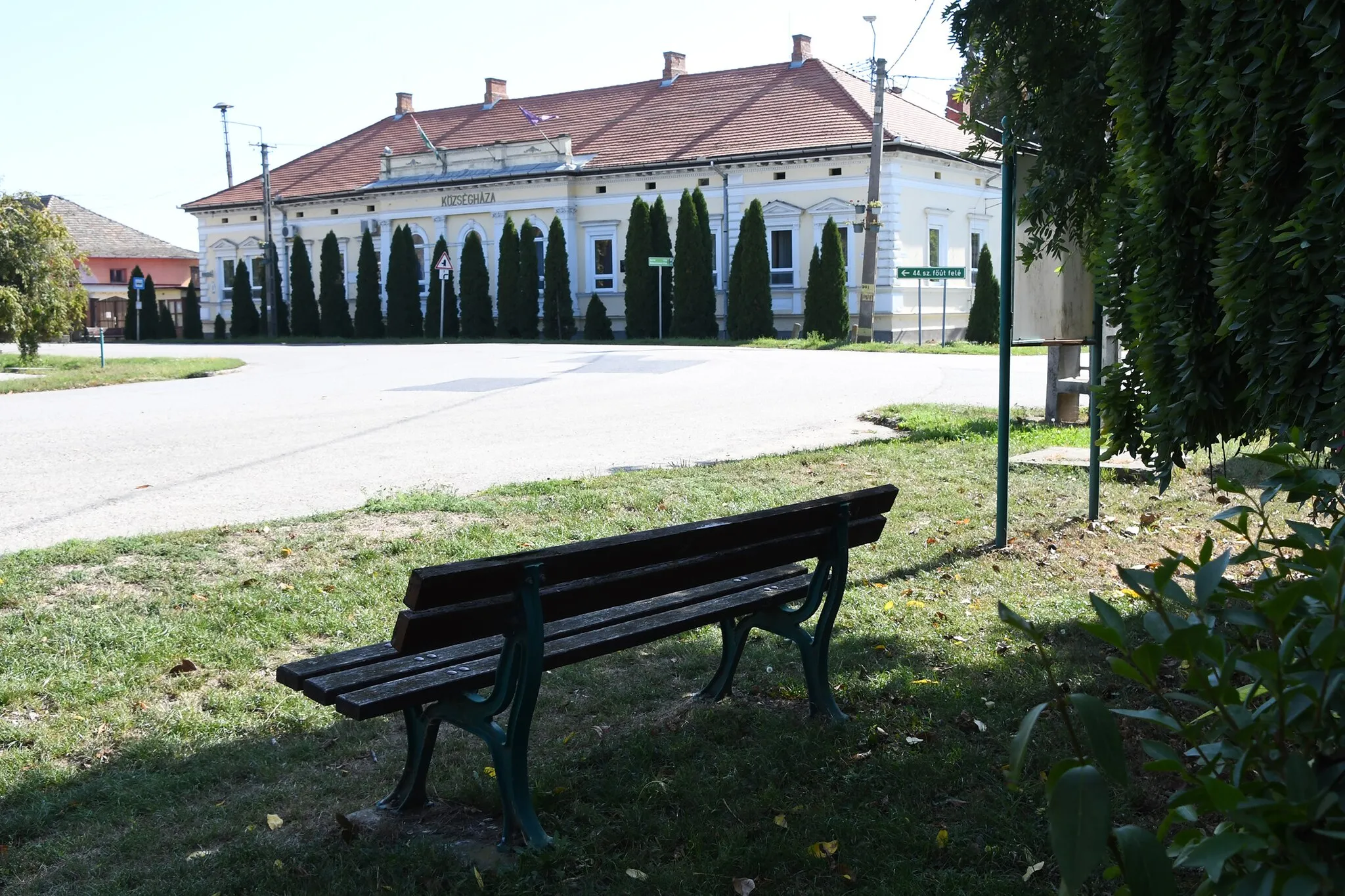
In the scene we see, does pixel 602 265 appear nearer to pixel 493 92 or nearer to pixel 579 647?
pixel 493 92

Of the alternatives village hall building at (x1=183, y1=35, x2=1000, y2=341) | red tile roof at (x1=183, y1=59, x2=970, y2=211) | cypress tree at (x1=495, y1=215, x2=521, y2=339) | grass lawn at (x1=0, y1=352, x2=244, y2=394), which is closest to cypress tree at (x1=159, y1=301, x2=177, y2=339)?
village hall building at (x1=183, y1=35, x2=1000, y2=341)

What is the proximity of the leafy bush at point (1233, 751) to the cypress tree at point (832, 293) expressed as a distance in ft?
116

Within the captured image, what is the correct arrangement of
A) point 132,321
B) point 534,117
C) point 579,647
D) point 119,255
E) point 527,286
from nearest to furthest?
point 579,647, point 527,286, point 534,117, point 132,321, point 119,255

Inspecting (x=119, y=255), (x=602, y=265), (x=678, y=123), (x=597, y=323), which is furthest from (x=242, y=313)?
(x=119, y=255)

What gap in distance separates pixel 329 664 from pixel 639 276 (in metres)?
36.9

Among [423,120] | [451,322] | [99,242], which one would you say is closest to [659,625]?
[451,322]

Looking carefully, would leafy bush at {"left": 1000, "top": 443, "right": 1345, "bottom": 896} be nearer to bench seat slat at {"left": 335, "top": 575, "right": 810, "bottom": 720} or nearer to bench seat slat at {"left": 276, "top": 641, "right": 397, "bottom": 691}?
bench seat slat at {"left": 335, "top": 575, "right": 810, "bottom": 720}

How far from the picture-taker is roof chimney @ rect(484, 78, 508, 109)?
50.6 meters

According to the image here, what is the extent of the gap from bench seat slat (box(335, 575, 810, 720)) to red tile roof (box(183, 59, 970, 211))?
34.9 meters

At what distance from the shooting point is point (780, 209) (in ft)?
131

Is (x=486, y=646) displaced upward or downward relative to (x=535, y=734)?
upward

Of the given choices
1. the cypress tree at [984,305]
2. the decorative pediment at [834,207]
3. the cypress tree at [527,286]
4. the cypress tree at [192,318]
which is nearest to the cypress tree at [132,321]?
the cypress tree at [192,318]

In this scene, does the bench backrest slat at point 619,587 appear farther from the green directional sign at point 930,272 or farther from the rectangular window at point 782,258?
the rectangular window at point 782,258

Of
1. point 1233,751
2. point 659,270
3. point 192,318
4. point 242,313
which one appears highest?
point 659,270
